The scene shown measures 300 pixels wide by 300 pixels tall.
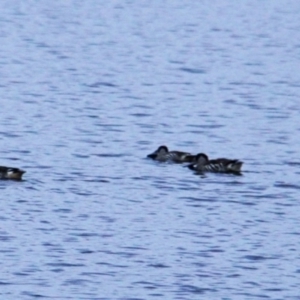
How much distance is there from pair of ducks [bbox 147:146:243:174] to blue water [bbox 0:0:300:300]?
12 cm

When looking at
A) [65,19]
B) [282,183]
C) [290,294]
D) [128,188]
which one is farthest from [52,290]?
[65,19]

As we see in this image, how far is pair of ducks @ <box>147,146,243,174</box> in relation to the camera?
1903 centimetres

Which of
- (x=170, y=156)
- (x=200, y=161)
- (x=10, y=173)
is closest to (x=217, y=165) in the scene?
(x=200, y=161)

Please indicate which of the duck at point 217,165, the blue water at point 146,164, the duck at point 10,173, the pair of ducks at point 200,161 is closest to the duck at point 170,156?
the pair of ducks at point 200,161

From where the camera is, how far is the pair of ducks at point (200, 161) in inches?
749

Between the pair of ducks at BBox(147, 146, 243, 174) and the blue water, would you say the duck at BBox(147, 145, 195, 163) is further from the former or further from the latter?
the blue water

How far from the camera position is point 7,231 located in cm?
1541

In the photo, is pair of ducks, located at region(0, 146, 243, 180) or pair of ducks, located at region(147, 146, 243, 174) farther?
pair of ducks, located at region(147, 146, 243, 174)

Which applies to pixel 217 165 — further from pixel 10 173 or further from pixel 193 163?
pixel 10 173

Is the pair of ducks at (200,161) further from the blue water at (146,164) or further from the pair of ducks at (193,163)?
the blue water at (146,164)

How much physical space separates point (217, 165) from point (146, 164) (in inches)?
42.3

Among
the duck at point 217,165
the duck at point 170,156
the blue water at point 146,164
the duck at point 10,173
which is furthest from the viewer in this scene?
the duck at point 170,156

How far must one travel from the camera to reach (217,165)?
19.2 m

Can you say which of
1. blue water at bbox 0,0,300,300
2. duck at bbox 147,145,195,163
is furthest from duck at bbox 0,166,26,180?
duck at bbox 147,145,195,163
